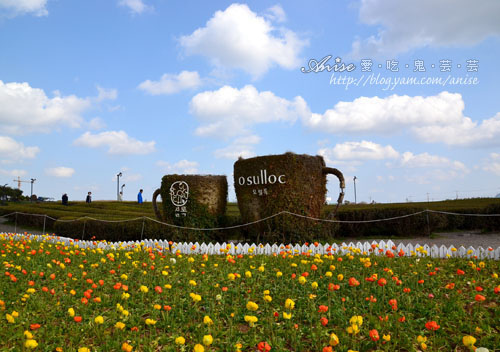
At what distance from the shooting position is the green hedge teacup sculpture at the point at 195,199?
11742mm

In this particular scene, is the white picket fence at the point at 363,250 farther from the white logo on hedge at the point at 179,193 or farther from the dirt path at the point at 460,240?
the dirt path at the point at 460,240

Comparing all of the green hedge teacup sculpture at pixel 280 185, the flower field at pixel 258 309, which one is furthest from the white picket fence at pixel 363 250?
the green hedge teacup sculpture at pixel 280 185

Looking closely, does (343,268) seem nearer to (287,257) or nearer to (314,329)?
(287,257)

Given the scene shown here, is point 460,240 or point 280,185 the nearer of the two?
point 280,185

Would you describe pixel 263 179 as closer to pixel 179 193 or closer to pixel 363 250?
pixel 179 193

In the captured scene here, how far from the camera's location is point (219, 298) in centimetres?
440

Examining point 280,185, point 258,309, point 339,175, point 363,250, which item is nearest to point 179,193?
point 280,185

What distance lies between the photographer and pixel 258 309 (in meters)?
4.47

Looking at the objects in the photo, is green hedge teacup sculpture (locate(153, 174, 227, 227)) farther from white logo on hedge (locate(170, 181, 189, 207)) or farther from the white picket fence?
the white picket fence

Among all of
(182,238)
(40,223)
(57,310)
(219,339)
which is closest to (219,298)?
(219,339)

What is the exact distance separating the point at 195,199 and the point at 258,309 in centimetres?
753

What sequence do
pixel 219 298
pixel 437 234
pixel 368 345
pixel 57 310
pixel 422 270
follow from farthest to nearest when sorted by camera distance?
pixel 437 234 < pixel 422 270 < pixel 57 310 < pixel 219 298 < pixel 368 345

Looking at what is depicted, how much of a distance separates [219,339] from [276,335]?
0.57m

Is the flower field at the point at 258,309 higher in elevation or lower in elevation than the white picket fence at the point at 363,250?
lower
